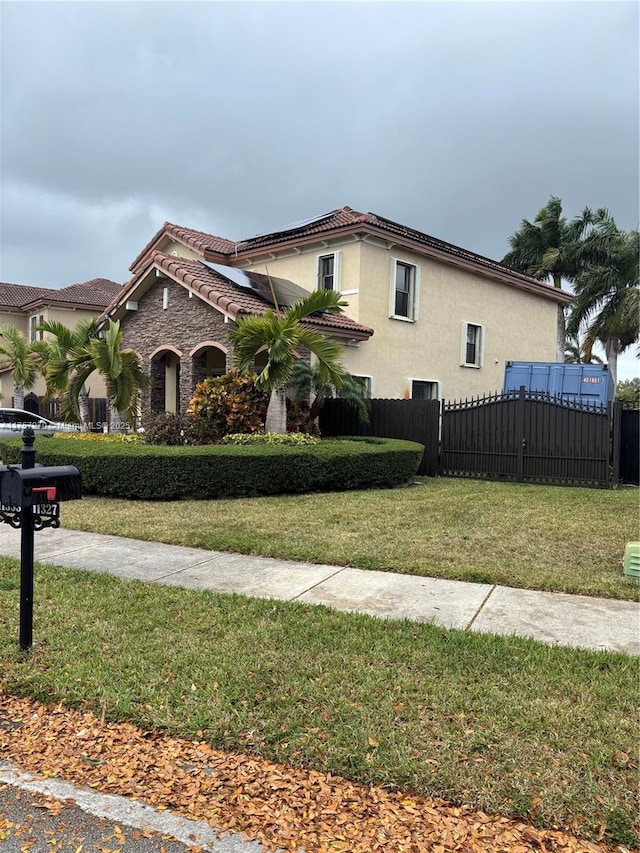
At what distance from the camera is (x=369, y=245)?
16500 mm

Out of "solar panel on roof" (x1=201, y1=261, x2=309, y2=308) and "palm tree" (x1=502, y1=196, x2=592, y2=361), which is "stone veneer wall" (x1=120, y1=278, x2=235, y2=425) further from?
"palm tree" (x1=502, y1=196, x2=592, y2=361)

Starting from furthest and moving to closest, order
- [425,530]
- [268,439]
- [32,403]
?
[32,403], [268,439], [425,530]

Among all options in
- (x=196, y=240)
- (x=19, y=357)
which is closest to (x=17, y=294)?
(x=19, y=357)

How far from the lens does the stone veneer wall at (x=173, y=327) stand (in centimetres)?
1489

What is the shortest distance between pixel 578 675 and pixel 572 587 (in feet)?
6.53

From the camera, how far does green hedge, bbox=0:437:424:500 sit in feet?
33.9

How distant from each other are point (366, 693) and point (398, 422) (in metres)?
12.0

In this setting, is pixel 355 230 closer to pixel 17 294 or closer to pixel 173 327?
pixel 173 327

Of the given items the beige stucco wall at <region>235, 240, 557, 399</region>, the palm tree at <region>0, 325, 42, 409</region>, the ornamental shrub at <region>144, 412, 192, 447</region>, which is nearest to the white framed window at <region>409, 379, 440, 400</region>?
the beige stucco wall at <region>235, 240, 557, 399</region>

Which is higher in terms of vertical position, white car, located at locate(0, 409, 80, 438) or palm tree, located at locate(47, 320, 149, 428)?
palm tree, located at locate(47, 320, 149, 428)

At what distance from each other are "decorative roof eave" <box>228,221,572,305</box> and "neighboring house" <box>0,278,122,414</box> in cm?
1604

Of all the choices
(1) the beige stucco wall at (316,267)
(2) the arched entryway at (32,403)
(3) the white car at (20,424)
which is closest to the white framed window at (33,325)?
(2) the arched entryway at (32,403)

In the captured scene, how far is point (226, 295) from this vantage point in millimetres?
14258

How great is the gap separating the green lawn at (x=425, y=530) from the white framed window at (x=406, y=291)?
302 inches
